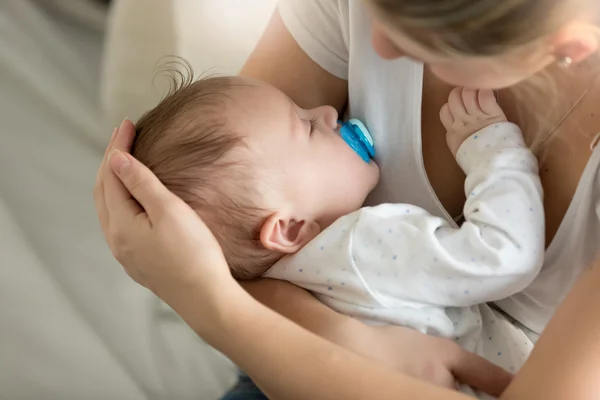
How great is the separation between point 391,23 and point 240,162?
0.32 metres

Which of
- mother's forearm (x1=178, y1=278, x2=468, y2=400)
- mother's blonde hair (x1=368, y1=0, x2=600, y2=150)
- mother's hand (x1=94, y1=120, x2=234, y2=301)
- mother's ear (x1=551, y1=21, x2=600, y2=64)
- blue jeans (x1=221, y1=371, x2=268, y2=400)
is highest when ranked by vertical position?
mother's blonde hair (x1=368, y1=0, x2=600, y2=150)

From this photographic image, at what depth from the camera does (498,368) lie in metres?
0.83

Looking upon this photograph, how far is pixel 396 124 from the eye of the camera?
0.94 metres

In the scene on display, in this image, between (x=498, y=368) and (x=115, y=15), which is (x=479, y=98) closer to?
(x=498, y=368)

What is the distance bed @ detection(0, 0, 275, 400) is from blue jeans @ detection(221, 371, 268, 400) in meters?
0.22

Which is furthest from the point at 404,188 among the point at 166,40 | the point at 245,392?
the point at 166,40

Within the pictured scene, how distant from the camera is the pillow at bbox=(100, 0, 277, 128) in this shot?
4.56 ft

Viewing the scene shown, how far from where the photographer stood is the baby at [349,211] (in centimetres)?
82

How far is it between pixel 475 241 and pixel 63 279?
89 centimetres

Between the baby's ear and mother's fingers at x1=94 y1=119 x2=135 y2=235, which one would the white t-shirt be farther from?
mother's fingers at x1=94 y1=119 x2=135 y2=235

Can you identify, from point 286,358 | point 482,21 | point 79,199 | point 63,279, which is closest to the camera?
point 482,21

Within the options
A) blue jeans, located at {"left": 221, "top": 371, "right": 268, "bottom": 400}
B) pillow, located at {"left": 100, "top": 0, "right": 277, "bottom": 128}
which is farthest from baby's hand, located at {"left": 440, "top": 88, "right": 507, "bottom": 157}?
pillow, located at {"left": 100, "top": 0, "right": 277, "bottom": 128}

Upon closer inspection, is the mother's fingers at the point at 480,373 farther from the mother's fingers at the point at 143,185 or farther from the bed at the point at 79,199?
the bed at the point at 79,199

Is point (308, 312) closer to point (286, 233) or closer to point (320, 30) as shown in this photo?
point (286, 233)
